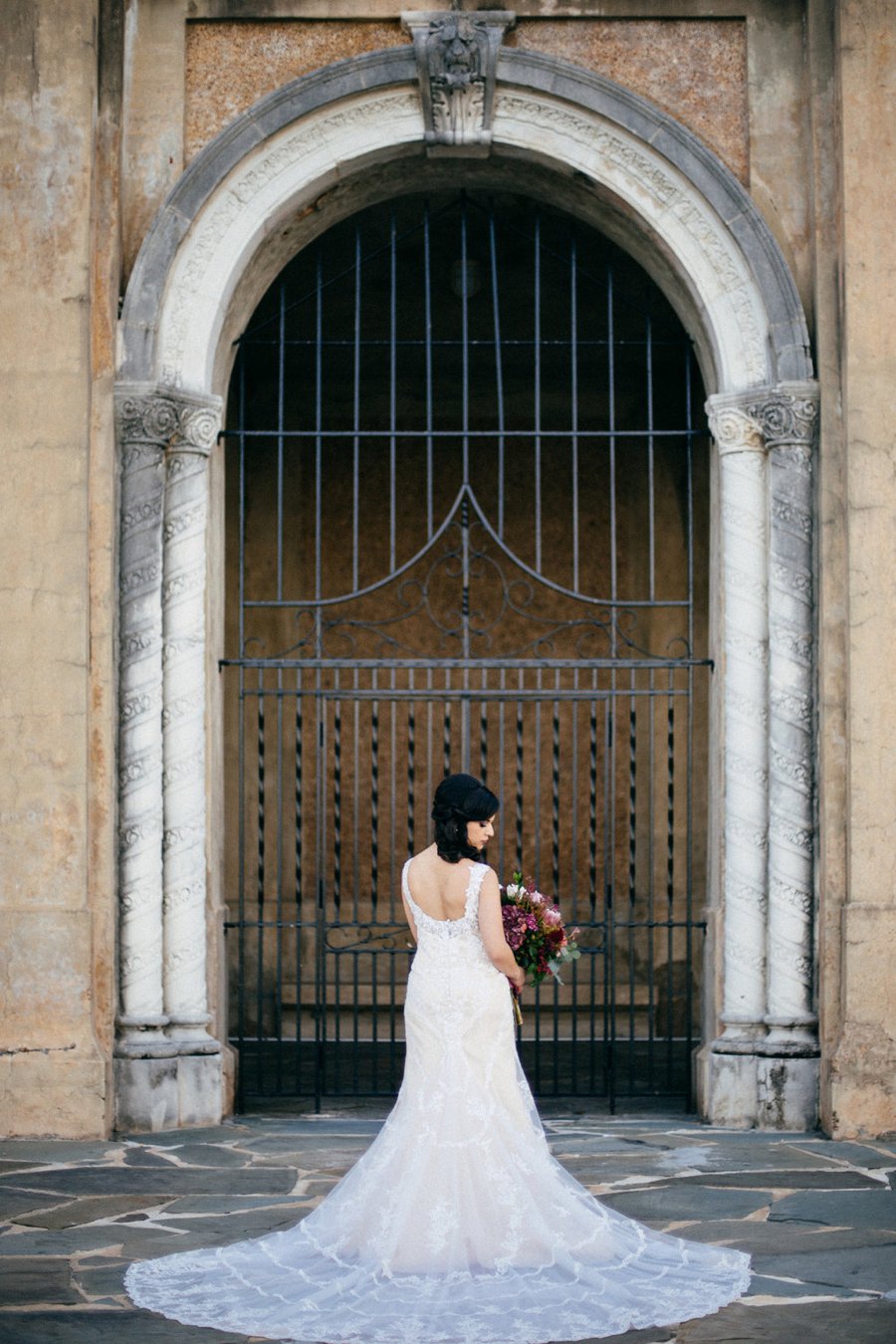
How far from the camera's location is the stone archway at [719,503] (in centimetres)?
814

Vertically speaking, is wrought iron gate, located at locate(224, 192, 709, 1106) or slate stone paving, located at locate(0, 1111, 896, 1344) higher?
wrought iron gate, located at locate(224, 192, 709, 1106)

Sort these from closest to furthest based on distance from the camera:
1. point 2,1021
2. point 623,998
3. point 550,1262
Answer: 1. point 550,1262
2. point 2,1021
3. point 623,998

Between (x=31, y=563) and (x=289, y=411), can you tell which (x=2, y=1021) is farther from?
(x=289, y=411)

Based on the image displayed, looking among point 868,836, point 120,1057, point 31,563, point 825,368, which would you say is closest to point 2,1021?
point 120,1057

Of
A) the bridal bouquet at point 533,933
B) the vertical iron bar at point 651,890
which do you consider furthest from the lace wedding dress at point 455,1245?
the vertical iron bar at point 651,890

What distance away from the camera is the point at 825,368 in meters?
8.22

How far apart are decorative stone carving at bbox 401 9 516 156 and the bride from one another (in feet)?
14.1

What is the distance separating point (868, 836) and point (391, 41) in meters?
4.56

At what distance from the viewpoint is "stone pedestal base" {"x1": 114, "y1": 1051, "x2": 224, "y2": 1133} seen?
7980mm

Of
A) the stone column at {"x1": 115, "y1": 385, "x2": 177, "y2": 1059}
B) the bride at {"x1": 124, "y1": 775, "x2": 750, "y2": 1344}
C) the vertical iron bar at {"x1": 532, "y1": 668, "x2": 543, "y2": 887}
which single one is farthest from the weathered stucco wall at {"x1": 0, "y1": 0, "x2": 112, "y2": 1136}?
the bride at {"x1": 124, "y1": 775, "x2": 750, "y2": 1344}

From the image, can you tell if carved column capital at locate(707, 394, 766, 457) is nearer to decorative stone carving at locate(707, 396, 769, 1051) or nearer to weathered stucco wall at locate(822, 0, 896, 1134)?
decorative stone carving at locate(707, 396, 769, 1051)

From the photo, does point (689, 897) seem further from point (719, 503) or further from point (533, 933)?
point (533, 933)

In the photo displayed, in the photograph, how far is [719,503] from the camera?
861cm

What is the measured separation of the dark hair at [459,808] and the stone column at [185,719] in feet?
9.95
